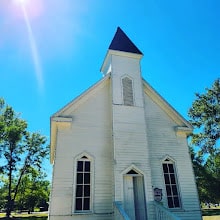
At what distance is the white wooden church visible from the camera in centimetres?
773

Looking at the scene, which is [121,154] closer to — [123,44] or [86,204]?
[86,204]

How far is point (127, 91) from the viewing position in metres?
10.0

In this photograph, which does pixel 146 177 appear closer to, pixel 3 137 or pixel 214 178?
pixel 214 178

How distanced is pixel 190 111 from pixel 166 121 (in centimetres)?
1545

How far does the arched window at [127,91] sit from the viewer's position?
9.77 m

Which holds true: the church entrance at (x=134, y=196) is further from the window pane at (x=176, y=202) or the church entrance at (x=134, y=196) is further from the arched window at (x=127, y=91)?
the arched window at (x=127, y=91)

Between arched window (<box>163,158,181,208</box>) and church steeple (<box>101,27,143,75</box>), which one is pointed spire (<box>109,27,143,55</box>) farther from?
arched window (<box>163,158,181,208</box>)

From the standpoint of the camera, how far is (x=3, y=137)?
89.8 feet

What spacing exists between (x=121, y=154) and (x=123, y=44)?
646 centimetres

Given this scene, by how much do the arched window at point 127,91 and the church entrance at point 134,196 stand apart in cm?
334

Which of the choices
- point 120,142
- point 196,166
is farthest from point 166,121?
point 196,166

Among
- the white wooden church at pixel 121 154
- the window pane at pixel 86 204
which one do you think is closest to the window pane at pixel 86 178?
the white wooden church at pixel 121 154

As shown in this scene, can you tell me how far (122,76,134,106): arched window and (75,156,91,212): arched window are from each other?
339cm

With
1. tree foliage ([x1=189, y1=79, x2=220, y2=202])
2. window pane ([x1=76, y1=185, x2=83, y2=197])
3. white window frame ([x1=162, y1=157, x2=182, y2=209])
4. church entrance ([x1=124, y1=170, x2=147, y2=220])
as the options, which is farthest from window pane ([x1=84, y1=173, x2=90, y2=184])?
tree foliage ([x1=189, y1=79, x2=220, y2=202])
